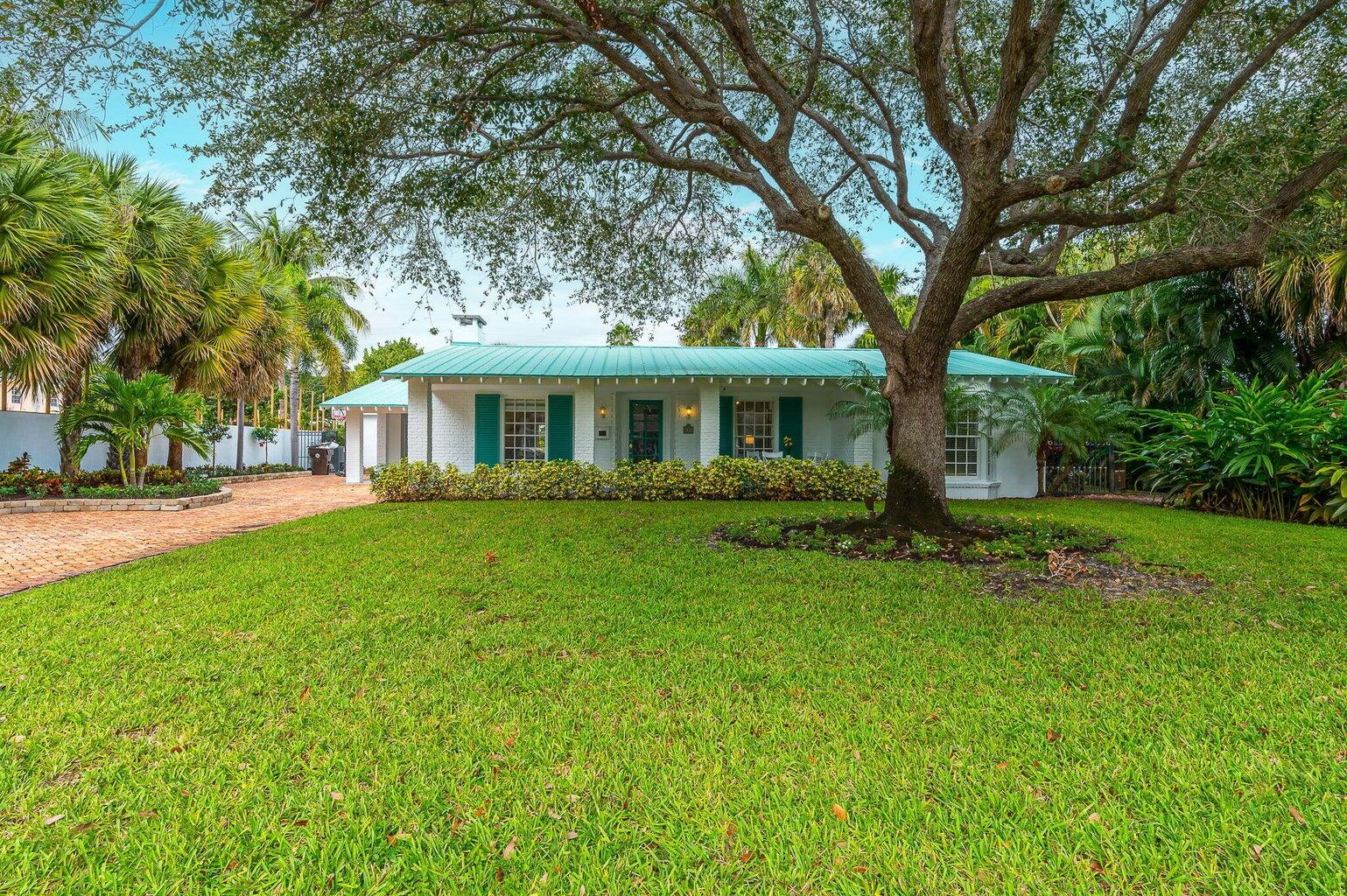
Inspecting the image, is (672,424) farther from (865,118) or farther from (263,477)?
A: (263,477)

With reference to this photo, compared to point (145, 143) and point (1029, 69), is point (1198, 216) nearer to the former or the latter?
point (1029, 69)

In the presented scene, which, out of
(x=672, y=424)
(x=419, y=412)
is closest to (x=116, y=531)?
(x=419, y=412)

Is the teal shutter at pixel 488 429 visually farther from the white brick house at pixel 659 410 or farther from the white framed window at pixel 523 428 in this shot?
the white framed window at pixel 523 428

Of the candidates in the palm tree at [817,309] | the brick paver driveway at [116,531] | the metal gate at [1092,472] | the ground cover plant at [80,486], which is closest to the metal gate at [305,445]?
the brick paver driveway at [116,531]

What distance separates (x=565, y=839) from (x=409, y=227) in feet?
29.7

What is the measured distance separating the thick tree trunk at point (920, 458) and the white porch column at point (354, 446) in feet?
55.5

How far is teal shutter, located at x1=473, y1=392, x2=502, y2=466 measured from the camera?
573 inches

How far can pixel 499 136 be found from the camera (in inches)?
311

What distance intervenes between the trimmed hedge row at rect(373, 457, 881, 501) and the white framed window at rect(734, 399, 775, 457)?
1.80m

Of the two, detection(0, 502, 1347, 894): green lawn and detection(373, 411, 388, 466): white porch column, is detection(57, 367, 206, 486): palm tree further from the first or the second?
detection(0, 502, 1347, 894): green lawn

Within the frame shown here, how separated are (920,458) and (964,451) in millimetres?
7844

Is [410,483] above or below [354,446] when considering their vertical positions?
below

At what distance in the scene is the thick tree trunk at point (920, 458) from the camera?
780 centimetres

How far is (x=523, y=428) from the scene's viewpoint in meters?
14.9
